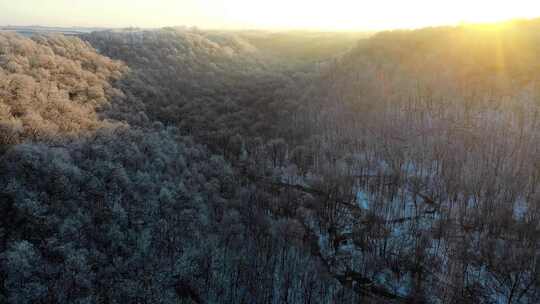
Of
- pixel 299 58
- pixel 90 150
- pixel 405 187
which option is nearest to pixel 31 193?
pixel 90 150

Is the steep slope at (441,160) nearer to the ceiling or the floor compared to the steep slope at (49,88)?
nearer to the floor

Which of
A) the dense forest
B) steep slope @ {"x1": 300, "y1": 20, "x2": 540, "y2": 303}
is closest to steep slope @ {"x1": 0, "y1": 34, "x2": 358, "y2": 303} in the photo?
the dense forest

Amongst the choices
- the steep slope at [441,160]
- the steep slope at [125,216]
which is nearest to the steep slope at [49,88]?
the steep slope at [125,216]

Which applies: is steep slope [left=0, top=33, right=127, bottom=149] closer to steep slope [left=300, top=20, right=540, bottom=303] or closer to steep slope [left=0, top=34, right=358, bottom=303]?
steep slope [left=0, top=34, right=358, bottom=303]

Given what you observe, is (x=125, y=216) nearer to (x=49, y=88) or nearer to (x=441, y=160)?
(x=49, y=88)

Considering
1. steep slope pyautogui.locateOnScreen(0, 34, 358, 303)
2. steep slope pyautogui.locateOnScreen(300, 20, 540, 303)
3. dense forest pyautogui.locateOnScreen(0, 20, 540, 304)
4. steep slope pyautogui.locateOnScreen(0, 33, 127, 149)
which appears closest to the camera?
steep slope pyautogui.locateOnScreen(0, 34, 358, 303)

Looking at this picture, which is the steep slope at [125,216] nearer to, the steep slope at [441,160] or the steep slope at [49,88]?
the steep slope at [49,88]

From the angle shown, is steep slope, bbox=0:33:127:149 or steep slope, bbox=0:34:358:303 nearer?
steep slope, bbox=0:34:358:303

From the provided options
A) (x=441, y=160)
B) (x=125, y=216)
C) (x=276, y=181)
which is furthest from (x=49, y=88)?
(x=441, y=160)

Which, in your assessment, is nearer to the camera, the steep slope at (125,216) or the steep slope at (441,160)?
the steep slope at (125,216)

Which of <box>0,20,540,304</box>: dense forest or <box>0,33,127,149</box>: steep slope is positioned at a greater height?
<box>0,33,127,149</box>: steep slope
